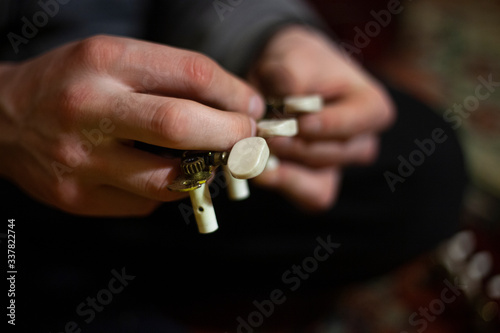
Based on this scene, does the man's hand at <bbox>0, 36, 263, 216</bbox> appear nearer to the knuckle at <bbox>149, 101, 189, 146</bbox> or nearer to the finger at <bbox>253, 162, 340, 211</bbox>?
the knuckle at <bbox>149, 101, 189, 146</bbox>

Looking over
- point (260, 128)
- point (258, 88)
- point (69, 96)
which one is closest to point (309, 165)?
point (258, 88)

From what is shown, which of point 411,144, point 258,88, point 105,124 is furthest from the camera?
point 411,144

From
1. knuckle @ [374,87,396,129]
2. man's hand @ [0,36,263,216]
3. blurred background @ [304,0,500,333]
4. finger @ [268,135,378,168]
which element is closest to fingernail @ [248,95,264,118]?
man's hand @ [0,36,263,216]

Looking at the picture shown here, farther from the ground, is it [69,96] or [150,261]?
[69,96]

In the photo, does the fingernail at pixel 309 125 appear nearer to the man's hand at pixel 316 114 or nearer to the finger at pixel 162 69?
the man's hand at pixel 316 114

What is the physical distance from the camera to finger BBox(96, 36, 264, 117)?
1.03 ft

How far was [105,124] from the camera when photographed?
32cm

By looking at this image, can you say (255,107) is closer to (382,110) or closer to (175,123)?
(175,123)

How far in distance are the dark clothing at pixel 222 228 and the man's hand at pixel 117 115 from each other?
240mm

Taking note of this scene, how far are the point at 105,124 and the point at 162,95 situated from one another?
0.05 metres

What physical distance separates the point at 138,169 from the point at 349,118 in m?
0.31

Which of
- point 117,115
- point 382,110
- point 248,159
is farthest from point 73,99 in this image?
point 382,110

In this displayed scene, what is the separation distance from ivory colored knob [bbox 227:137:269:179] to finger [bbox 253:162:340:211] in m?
0.23

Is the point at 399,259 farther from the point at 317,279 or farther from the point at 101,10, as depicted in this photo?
the point at 101,10
